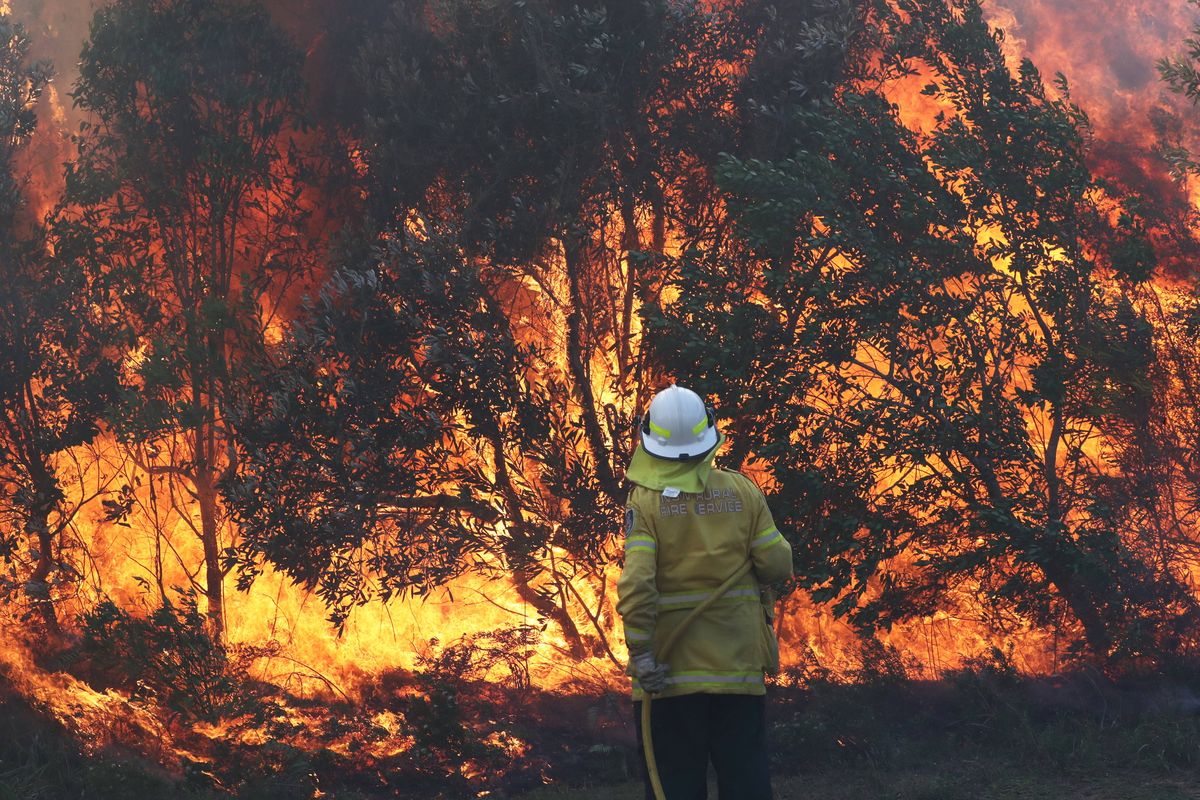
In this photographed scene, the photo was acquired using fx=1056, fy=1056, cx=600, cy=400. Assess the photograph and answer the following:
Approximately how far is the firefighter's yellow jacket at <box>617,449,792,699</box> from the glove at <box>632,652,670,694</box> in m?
0.04

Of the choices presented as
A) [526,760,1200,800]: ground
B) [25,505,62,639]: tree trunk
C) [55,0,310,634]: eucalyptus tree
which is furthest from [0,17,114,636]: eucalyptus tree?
[526,760,1200,800]: ground

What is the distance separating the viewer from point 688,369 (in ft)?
28.5

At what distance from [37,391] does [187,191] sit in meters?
2.53

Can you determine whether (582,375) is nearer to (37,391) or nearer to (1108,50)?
(37,391)

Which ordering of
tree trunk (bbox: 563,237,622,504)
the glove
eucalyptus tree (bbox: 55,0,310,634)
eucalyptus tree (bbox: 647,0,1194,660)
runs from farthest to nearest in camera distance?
eucalyptus tree (bbox: 55,0,310,634), tree trunk (bbox: 563,237,622,504), eucalyptus tree (bbox: 647,0,1194,660), the glove

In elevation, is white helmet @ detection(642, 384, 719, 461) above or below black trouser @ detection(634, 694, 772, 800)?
above

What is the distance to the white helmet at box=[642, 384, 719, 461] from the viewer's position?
4.32 metres

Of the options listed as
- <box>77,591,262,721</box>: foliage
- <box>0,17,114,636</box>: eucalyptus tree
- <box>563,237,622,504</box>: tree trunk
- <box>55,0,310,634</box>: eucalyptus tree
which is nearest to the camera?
<box>77,591,262,721</box>: foliage

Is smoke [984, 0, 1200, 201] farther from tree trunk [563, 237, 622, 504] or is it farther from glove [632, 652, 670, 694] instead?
glove [632, 652, 670, 694]

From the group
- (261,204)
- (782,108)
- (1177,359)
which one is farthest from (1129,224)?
(261,204)

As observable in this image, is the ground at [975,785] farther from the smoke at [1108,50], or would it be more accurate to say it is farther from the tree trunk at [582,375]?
the smoke at [1108,50]

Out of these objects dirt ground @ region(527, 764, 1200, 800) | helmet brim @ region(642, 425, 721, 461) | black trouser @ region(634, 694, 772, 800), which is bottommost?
dirt ground @ region(527, 764, 1200, 800)

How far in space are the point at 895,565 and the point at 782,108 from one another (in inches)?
172

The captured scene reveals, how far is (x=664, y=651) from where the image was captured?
430 centimetres
